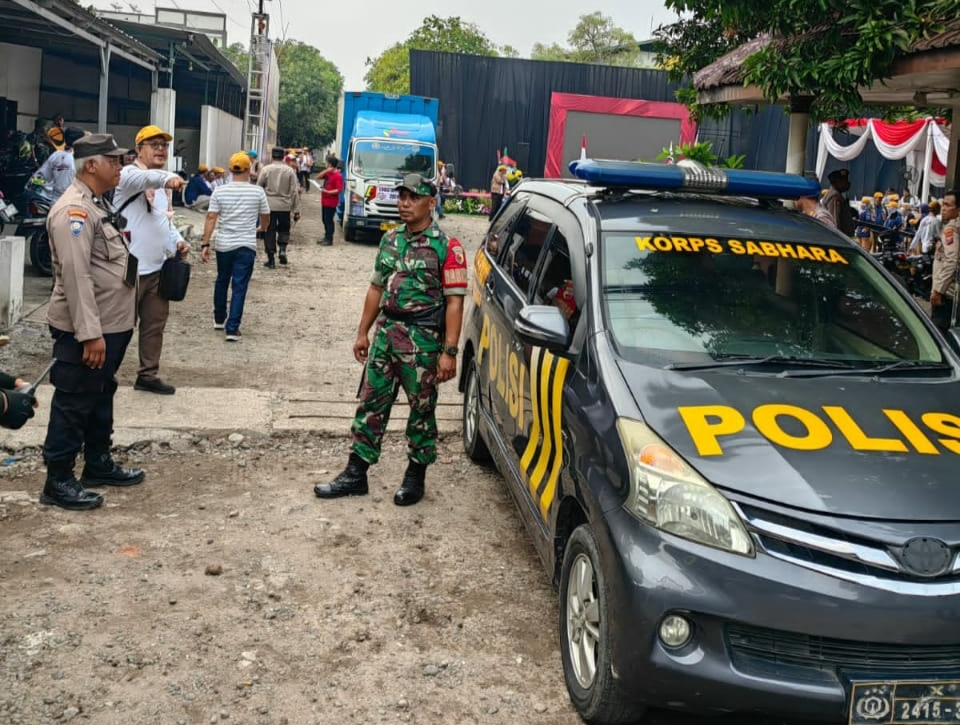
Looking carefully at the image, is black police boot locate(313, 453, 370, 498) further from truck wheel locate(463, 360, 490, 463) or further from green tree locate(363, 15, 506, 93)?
green tree locate(363, 15, 506, 93)

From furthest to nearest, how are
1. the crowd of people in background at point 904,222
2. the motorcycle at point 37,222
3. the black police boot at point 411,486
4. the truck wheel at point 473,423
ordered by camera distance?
the crowd of people in background at point 904,222 → the motorcycle at point 37,222 → the truck wheel at point 473,423 → the black police boot at point 411,486

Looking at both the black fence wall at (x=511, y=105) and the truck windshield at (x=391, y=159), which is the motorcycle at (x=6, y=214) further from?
the black fence wall at (x=511, y=105)

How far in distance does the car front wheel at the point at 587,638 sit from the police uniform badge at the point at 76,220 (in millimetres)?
2895

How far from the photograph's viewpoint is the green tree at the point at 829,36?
6910 millimetres

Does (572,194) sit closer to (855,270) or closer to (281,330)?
(855,270)

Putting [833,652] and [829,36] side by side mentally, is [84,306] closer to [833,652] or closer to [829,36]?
[833,652]

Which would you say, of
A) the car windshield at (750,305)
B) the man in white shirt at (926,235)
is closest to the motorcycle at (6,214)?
the car windshield at (750,305)

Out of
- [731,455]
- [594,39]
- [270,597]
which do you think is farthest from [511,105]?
[594,39]

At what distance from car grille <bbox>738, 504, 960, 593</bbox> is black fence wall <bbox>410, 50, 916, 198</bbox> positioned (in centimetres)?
3275

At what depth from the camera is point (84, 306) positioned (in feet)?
16.5

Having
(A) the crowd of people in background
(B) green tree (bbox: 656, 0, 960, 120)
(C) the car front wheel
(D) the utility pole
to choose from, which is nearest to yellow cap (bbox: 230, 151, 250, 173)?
(B) green tree (bbox: 656, 0, 960, 120)

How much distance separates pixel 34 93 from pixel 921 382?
80.3 feet

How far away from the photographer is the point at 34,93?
24.3m

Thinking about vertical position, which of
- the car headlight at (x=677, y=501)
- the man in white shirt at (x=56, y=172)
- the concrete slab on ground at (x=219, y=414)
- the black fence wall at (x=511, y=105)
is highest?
the black fence wall at (x=511, y=105)
